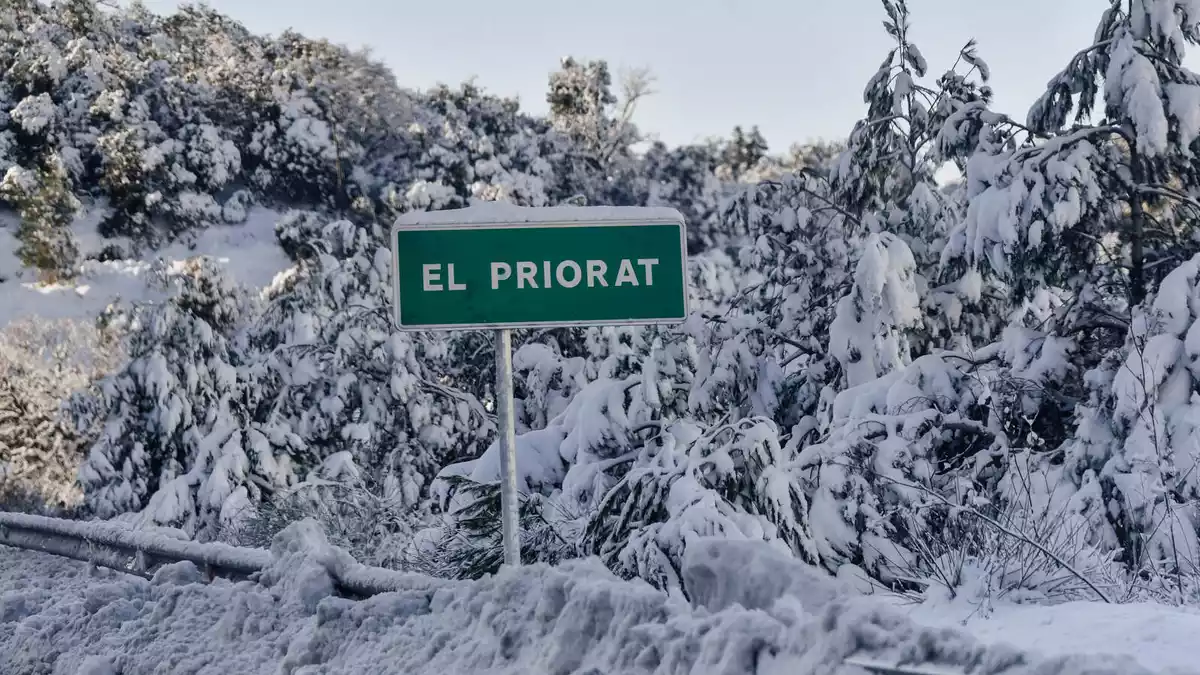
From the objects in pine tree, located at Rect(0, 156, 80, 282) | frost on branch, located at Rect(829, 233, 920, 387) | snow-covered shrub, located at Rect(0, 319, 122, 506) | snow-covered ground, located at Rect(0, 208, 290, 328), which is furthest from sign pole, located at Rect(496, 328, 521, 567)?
pine tree, located at Rect(0, 156, 80, 282)

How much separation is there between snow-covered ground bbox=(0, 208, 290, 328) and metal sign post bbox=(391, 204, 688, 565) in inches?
1234

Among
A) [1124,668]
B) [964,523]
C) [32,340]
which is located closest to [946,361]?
[964,523]

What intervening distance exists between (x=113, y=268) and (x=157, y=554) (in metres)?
32.9

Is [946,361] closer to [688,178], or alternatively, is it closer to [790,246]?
[790,246]

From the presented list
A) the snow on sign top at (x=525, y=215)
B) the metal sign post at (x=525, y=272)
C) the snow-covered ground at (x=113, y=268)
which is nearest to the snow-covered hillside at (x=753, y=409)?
the snow-covered ground at (x=113, y=268)

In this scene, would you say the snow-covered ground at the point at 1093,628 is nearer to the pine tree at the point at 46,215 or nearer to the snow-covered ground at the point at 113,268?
the snow-covered ground at the point at 113,268

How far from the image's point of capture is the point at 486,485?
7.74 metres

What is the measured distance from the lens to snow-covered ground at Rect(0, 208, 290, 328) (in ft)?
116

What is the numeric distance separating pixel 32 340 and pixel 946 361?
27.7m

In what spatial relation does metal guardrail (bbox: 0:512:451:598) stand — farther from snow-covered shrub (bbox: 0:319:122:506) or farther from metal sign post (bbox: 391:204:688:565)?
snow-covered shrub (bbox: 0:319:122:506)

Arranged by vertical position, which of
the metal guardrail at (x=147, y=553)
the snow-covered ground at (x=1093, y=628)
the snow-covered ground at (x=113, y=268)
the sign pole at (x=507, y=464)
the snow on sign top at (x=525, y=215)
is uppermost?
the snow-covered ground at (x=113, y=268)

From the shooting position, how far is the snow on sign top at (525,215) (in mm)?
5008

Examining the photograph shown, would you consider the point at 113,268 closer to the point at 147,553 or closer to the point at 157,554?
the point at 147,553

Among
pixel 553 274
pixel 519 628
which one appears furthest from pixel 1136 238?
Answer: pixel 519 628
